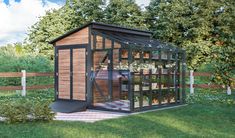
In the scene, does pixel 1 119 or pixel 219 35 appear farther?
pixel 219 35

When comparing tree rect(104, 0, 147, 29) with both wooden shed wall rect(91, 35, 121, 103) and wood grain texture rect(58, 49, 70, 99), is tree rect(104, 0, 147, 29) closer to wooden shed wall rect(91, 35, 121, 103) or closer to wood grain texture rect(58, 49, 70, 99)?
wood grain texture rect(58, 49, 70, 99)

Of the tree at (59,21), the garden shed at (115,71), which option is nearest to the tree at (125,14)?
the tree at (59,21)

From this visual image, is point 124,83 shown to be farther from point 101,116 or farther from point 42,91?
point 42,91

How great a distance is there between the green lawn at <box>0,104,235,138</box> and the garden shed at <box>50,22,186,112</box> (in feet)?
4.11

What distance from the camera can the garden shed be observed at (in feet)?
29.6

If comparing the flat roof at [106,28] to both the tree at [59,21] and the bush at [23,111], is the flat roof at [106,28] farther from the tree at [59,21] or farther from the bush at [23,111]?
the tree at [59,21]

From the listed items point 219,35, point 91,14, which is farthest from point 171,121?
point 91,14

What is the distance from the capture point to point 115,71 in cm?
928

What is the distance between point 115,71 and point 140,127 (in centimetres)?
301

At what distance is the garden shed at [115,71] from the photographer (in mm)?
9023

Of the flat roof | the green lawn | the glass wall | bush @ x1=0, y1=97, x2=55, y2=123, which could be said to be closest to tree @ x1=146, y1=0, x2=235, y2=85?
the flat roof

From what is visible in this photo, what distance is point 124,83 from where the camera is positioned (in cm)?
918

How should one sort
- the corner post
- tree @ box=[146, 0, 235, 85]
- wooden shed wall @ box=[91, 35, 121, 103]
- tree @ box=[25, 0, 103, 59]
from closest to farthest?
wooden shed wall @ box=[91, 35, 121, 103]
the corner post
tree @ box=[146, 0, 235, 85]
tree @ box=[25, 0, 103, 59]

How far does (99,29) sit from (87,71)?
131cm
